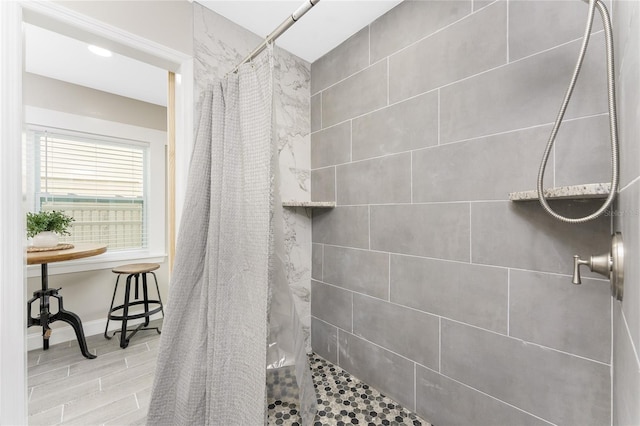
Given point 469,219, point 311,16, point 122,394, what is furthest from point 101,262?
point 469,219

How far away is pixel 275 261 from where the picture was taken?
112 centimetres

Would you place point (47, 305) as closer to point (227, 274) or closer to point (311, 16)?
point (227, 274)

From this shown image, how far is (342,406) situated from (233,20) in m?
2.28

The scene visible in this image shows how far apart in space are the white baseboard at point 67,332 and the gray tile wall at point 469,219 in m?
2.27

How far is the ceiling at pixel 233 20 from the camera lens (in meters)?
1.53

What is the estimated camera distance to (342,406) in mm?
1418

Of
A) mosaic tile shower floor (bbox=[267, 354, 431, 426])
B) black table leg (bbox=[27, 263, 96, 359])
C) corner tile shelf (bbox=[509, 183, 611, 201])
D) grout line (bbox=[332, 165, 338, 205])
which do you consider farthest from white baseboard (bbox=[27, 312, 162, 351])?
corner tile shelf (bbox=[509, 183, 611, 201])

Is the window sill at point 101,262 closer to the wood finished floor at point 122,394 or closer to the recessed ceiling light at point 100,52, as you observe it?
the wood finished floor at point 122,394

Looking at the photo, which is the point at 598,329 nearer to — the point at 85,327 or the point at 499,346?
the point at 499,346

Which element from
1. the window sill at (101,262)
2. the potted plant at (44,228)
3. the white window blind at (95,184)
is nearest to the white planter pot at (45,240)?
the potted plant at (44,228)

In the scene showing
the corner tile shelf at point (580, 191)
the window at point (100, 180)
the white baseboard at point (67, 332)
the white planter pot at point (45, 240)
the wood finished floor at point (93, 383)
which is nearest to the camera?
the corner tile shelf at point (580, 191)

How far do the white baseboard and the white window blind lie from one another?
0.76 m

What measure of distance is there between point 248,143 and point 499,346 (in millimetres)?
1290

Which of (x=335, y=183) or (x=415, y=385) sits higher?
(x=335, y=183)
